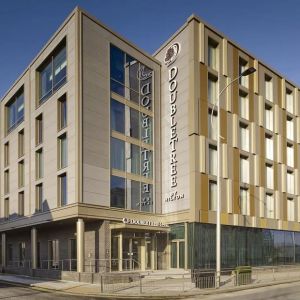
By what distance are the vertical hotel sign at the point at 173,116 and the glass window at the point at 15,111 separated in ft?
51.1

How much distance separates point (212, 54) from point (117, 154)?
515 inches

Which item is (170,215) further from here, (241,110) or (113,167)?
(241,110)

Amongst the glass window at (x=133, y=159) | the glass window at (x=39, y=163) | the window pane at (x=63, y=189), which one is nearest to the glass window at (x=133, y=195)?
the glass window at (x=133, y=159)

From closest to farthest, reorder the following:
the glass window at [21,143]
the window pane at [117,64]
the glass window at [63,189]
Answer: the glass window at [63,189]
the window pane at [117,64]
the glass window at [21,143]

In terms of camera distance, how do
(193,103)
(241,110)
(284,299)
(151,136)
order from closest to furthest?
1. (284,299)
2. (193,103)
3. (151,136)
4. (241,110)

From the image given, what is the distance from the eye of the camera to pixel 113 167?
110ft

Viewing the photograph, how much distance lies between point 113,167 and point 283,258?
20.8 meters

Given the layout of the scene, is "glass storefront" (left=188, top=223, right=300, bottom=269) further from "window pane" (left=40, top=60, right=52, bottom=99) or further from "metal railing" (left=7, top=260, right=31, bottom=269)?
"window pane" (left=40, top=60, right=52, bottom=99)

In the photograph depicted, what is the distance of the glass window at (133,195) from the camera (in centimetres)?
3459

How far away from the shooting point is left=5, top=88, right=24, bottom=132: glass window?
4375cm

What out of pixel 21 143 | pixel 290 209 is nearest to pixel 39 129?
pixel 21 143

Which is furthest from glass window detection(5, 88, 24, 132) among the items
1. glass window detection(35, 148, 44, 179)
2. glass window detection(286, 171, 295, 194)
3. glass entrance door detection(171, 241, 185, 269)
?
glass window detection(286, 171, 295, 194)

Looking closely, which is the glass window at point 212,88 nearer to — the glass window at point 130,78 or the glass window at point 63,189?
the glass window at point 130,78

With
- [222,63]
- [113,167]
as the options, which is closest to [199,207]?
[113,167]
